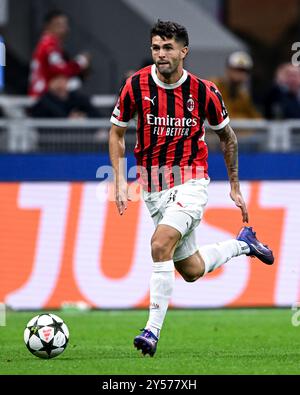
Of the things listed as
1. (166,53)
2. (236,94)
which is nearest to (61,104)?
(236,94)

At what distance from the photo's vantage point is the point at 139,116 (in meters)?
10.1

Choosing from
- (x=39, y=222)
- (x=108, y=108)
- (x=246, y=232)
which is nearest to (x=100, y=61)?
(x=108, y=108)

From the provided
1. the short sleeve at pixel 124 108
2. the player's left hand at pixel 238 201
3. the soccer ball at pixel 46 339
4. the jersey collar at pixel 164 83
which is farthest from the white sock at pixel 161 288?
the jersey collar at pixel 164 83

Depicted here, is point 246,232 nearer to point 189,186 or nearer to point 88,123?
point 189,186

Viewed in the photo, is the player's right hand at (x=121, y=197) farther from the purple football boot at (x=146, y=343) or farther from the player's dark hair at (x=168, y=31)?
the player's dark hair at (x=168, y=31)

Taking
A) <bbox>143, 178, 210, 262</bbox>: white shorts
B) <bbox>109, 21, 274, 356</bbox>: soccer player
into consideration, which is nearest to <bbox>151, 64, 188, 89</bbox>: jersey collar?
<bbox>109, 21, 274, 356</bbox>: soccer player

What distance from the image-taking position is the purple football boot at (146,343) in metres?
9.38

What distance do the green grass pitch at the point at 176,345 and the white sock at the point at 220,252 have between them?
67cm

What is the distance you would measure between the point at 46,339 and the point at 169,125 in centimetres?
194

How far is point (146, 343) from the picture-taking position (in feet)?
30.7

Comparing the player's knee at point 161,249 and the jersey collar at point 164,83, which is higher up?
the jersey collar at point 164,83

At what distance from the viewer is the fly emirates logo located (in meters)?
10.1
